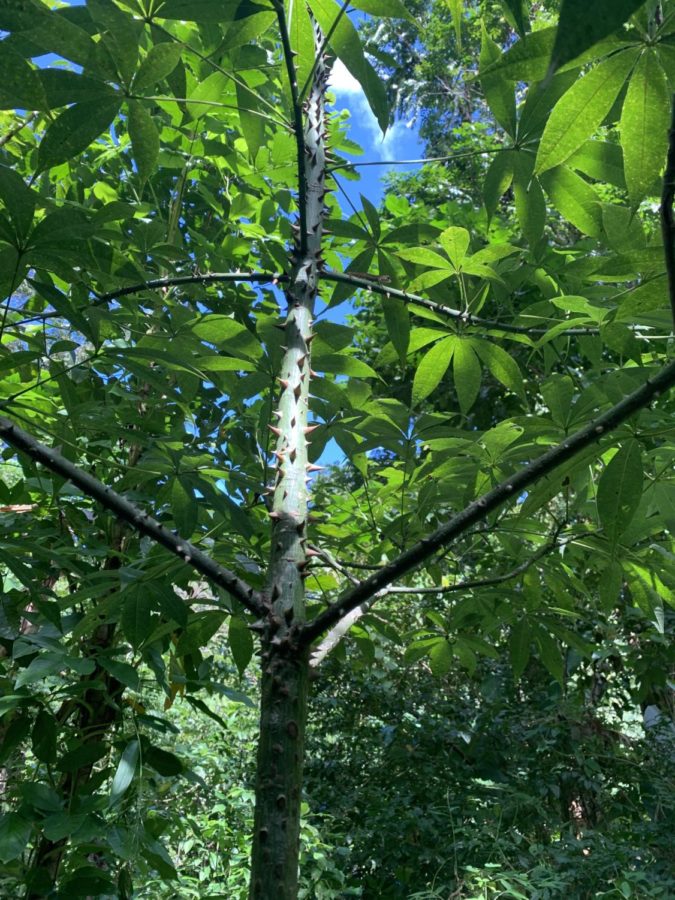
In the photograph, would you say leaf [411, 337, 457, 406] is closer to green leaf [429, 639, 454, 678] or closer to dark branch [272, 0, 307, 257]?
dark branch [272, 0, 307, 257]

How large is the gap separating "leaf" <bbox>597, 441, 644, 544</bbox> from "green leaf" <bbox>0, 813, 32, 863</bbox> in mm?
755

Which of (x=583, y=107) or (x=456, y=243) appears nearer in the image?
(x=583, y=107)

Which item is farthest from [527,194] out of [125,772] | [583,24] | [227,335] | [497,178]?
[125,772]

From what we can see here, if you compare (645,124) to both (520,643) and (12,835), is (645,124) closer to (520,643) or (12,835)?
(520,643)

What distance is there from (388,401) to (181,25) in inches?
29.0

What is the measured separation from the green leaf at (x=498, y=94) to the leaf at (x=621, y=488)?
1.09 ft

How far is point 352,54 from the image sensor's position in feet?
2.22

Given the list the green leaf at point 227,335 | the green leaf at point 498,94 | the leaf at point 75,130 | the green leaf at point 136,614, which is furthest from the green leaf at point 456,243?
the green leaf at point 136,614

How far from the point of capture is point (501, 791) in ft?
8.18

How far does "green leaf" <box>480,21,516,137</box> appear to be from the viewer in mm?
664

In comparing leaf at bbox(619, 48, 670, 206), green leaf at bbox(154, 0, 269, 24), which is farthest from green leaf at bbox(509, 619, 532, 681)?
green leaf at bbox(154, 0, 269, 24)

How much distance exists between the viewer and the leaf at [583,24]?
0.19m

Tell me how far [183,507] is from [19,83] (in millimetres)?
460

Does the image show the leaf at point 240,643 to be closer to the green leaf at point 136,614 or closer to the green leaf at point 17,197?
the green leaf at point 136,614
